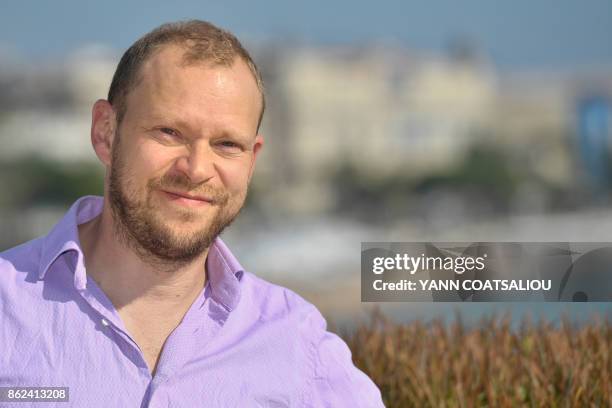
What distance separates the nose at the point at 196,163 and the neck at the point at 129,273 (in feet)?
0.92

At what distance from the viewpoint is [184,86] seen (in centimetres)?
232

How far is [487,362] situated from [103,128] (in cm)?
171

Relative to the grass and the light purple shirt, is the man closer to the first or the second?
the light purple shirt

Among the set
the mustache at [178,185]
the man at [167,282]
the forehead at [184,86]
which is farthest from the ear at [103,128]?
the mustache at [178,185]

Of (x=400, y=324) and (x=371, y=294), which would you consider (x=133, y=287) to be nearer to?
(x=400, y=324)

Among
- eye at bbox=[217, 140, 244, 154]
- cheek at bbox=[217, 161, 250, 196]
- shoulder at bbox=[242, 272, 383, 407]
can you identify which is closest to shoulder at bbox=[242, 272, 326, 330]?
shoulder at bbox=[242, 272, 383, 407]

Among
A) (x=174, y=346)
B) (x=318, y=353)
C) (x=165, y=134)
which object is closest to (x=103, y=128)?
(x=165, y=134)

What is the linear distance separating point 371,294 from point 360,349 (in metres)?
0.74

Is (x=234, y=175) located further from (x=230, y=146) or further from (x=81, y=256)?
(x=81, y=256)

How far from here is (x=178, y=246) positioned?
2.41 m

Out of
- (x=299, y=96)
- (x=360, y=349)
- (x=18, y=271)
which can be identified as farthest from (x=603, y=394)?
(x=299, y=96)

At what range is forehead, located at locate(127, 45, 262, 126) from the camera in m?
2.32

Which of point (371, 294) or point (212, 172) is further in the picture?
point (371, 294)

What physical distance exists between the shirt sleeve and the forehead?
2.15ft
